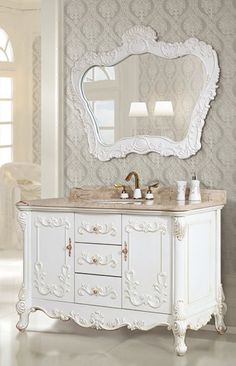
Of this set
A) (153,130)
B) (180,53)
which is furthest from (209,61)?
(153,130)

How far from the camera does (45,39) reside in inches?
214

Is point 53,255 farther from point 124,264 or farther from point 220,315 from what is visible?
point 220,315

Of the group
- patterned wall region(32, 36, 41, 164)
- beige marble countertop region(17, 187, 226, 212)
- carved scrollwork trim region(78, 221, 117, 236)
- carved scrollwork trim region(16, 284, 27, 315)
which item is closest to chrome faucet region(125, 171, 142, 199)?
beige marble countertop region(17, 187, 226, 212)

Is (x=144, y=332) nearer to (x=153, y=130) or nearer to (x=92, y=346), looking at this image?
(x=92, y=346)

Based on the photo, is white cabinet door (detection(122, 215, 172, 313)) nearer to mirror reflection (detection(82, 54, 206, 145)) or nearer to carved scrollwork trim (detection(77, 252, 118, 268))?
carved scrollwork trim (detection(77, 252, 118, 268))

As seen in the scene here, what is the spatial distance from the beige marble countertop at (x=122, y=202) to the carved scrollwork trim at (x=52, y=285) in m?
0.37

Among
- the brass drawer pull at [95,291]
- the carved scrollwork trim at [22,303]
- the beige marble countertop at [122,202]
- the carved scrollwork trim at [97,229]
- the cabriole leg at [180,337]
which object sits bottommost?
the cabriole leg at [180,337]

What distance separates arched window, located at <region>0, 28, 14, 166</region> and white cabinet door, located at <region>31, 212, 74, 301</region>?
3.77m

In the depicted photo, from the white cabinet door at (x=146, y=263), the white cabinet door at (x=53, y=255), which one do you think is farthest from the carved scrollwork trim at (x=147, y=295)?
the white cabinet door at (x=53, y=255)

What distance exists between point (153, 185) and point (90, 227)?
0.58 m

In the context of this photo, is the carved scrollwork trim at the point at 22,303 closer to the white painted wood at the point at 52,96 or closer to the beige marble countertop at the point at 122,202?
the beige marble countertop at the point at 122,202

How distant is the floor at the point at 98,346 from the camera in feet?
14.1

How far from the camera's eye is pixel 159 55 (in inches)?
201

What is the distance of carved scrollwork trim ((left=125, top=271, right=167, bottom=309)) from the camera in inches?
177
